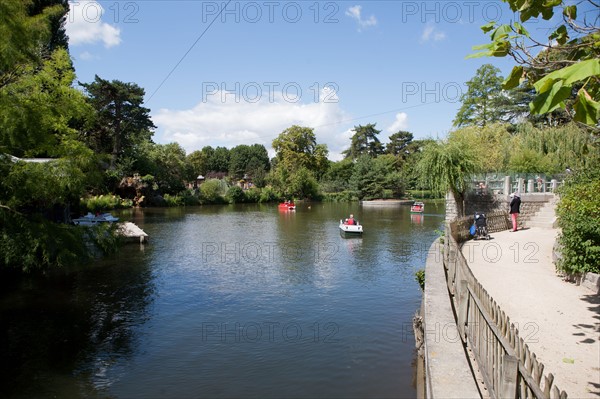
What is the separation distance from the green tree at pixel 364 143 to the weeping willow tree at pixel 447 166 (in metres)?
76.7

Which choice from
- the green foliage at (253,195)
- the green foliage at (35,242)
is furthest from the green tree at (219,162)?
the green foliage at (35,242)

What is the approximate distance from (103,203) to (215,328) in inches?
1556

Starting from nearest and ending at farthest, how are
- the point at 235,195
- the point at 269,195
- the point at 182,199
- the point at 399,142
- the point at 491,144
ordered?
the point at 491,144 < the point at 182,199 < the point at 235,195 < the point at 269,195 < the point at 399,142

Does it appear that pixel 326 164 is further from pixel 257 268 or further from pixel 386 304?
pixel 386 304

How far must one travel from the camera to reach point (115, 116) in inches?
2004

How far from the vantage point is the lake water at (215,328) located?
9.28 metres

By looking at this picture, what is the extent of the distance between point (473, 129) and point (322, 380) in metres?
37.0

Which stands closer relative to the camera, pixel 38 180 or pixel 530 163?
pixel 38 180

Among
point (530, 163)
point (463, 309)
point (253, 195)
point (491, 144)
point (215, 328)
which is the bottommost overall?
point (215, 328)

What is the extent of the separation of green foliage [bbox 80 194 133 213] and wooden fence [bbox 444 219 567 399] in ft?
132

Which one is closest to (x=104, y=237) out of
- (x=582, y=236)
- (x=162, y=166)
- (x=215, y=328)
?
(x=215, y=328)

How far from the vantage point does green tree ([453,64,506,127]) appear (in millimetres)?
51594

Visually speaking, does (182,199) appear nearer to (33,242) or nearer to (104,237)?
(104,237)

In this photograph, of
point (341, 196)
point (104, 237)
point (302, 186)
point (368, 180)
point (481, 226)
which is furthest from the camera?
point (341, 196)
